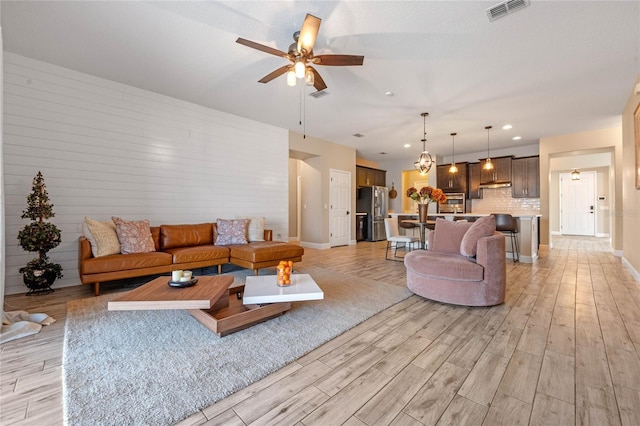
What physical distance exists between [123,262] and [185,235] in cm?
114

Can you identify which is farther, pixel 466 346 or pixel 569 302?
pixel 569 302

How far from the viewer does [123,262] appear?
3.20 meters

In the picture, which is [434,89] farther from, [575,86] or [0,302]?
[0,302]

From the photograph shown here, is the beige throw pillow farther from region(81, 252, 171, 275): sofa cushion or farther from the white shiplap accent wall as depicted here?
the white shiplap accent wall

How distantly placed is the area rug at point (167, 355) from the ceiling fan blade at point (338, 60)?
8.09ft

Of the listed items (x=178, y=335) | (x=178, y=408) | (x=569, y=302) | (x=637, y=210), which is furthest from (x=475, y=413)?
(x=637, y=210)

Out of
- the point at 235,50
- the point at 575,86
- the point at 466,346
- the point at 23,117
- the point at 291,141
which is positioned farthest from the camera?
the point at 291,141

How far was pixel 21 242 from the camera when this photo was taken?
2975mm

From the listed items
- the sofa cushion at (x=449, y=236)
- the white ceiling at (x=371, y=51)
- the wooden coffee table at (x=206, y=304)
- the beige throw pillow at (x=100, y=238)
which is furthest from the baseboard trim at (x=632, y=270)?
the beige throw pillow at (x=100, y=238)

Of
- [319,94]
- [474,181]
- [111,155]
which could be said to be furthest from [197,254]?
[474,181]

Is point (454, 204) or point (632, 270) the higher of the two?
point (454, 204)

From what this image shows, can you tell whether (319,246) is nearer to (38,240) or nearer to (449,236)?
(449,236)

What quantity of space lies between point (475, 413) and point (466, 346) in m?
0.72

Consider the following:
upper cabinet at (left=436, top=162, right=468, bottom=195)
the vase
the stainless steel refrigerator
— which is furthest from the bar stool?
the stainless steel refrigerator
